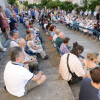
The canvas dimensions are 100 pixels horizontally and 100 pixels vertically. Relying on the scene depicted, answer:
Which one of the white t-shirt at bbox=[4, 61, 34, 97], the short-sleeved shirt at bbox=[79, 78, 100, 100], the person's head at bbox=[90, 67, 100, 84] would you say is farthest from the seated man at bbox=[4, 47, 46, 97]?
the person's head at bbox=[90, 67, 100, 84]

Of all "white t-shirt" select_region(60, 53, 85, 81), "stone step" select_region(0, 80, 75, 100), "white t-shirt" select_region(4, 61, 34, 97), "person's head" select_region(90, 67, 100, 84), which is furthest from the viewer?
"white t-shirt" select_region(60, 53, 85, 81)

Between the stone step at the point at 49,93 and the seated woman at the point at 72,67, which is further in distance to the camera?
the seated woman at the point at 72,67

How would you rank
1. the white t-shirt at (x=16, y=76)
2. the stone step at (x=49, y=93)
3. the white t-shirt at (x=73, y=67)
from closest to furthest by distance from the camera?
the white t-shirt at (x=16, y=76) < the stone step at (x=49, y=93) < the white t-shirt at (x=73, y=67)

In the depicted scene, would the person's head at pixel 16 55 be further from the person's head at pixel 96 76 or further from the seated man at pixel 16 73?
the person's head at pixel 96 76

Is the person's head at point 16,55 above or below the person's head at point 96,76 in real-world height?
above

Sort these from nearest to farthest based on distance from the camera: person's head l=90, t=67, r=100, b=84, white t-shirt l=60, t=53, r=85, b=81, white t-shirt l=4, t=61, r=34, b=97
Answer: person's head l=90, t=67, r=100, b=84, white t-shirt l=4, t=61, r=34, b=97, white t-shirt l=60, t=53, r=85, b=81

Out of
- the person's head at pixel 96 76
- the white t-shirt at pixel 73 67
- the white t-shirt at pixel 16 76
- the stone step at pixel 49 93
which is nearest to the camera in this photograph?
the person's head at pixel 96 76

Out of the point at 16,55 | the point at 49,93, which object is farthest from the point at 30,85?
the point at 16,55

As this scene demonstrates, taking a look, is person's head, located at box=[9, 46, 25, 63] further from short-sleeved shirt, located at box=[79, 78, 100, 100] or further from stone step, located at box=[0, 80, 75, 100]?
short-sleeved shirt, located at box=[79, 78, 100, 100]

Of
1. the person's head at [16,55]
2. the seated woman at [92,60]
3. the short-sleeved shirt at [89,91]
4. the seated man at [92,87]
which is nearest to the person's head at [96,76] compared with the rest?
the seated man at [92,87]

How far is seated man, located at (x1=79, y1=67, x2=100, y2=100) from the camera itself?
165cm

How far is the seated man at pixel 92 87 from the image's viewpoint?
165cm

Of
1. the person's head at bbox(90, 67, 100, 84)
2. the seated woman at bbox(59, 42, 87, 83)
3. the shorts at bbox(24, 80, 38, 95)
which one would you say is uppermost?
the person's head at bbox(90, 67, 100, 84)

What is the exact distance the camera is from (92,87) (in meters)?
1.74
